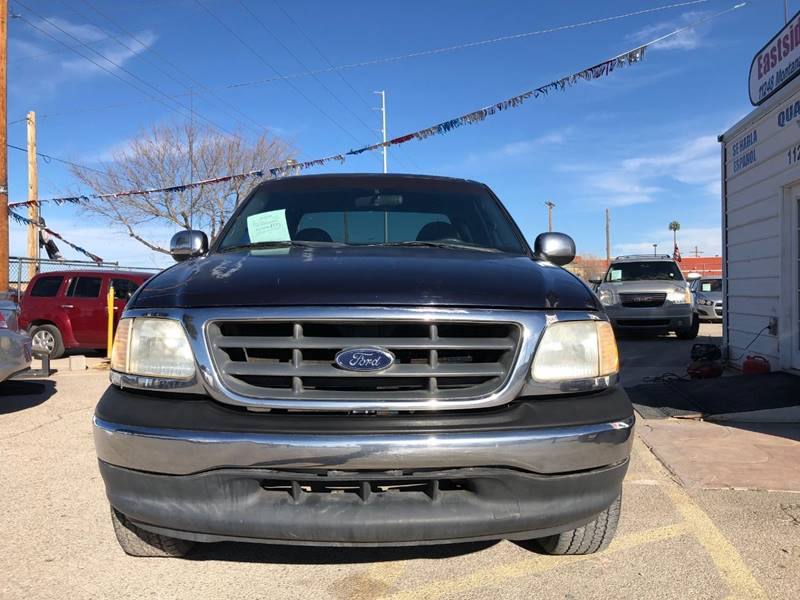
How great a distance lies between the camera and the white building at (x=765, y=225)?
6820mm

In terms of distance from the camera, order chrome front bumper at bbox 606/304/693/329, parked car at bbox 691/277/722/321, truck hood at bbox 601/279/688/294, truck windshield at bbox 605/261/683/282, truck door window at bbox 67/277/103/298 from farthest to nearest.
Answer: parked car at bbox 691/277/722/321, truck windshield at bbox 605/261/683/282, truck hood at bbox 601/279/688/294, chrome front bumper at bbox 606/304/693/329, truck door window at bbox 67/277/103/298

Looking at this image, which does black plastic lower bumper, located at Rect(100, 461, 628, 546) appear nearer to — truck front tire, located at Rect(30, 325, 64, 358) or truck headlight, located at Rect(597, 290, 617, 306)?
truck front tire, located at Rect(30, 325, 64, 358)

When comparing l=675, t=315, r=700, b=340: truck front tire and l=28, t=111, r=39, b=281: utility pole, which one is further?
l=28, t=111, r=39, b=281: utility pole

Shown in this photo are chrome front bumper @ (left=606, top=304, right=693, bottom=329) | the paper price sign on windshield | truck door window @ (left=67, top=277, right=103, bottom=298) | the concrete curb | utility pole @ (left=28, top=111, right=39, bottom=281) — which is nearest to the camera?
the paper price sign on windshield

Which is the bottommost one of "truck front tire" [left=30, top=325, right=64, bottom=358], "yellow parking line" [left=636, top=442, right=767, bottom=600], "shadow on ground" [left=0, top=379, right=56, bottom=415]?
"yellow parking line" [left=636, top=442, right=767, bottom=600]

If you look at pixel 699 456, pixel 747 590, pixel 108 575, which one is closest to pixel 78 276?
pixel 108 575

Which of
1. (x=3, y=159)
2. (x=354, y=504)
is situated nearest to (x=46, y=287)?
(x=3, y=159)

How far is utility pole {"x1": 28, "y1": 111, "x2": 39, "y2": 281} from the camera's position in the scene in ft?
66.5

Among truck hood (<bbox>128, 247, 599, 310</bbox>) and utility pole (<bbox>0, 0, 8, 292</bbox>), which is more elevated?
utility pole (<bbox>0, 0, 8, 292</bbox>)

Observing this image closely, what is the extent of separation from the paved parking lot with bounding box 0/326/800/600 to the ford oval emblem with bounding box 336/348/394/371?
1042 mm

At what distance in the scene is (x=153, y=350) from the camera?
7.76 ft

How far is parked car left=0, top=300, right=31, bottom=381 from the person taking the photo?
241 inches

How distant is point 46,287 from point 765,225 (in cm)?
1180

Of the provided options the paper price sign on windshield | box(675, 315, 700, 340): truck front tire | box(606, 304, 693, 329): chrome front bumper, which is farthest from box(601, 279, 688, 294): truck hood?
the paper price sign on windshield
